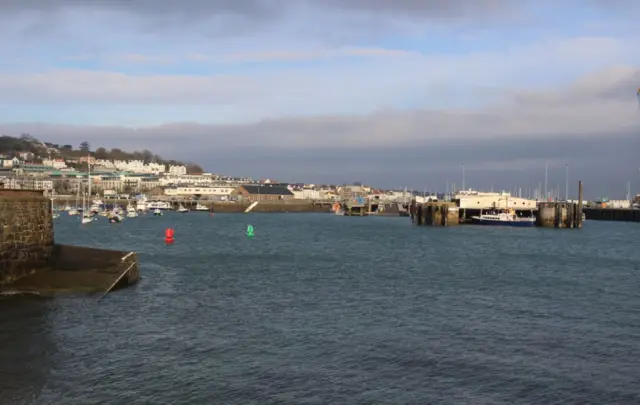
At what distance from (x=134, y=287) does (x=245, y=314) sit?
7.62m

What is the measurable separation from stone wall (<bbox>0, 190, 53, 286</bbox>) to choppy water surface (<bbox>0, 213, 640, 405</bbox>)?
2385 mm

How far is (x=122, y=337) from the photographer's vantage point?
2061cm

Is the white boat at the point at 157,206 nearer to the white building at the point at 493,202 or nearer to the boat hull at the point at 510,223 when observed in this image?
the white building at the point at 493,202

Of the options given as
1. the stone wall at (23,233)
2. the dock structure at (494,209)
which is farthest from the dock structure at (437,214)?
the stone wall at (23,233)

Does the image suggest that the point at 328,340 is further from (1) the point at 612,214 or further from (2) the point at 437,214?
(1) the point at 612,214

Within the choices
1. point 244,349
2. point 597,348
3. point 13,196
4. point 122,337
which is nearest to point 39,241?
point 13,196

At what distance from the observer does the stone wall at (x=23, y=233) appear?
25125 millimetres

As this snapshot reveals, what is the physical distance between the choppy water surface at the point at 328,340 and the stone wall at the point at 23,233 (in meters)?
2.38

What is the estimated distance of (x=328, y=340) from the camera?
68.9 ft

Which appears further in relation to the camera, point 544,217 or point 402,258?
point 544,217

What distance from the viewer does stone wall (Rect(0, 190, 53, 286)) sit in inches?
989

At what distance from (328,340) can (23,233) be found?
43.6 feet

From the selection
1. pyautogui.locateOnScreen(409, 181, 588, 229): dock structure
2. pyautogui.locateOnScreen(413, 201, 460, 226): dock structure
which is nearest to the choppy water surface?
pyautogui.locateOnScreen(409, 181, 588, 229): dock structure

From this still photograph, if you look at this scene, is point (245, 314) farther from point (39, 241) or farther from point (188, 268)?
point (188, 268)
